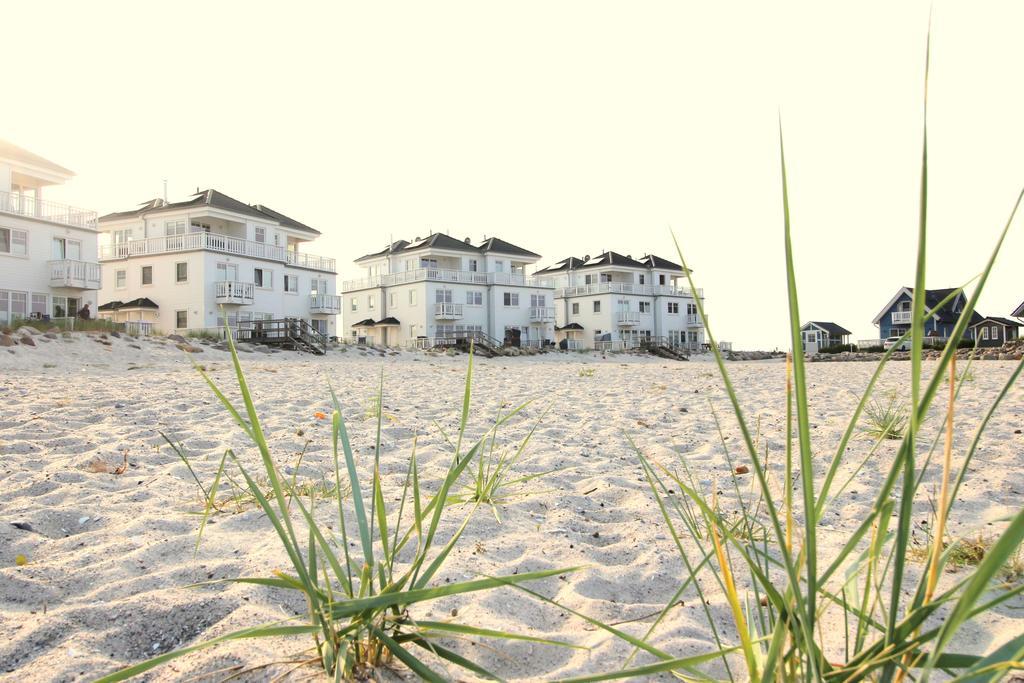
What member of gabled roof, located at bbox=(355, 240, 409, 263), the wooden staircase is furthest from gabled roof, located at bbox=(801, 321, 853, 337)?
the wooden staircase

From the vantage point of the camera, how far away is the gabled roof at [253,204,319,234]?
3609 centimetres

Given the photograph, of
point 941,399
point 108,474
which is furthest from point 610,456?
point 941,399

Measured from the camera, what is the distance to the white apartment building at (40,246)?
24859 mm

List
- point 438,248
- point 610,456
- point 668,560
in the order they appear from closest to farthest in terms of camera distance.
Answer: point 668,560 → point 610,456 → point 438,248

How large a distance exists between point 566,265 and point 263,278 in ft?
93.1

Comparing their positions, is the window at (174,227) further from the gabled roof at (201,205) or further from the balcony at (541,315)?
the balcony at (541,315)

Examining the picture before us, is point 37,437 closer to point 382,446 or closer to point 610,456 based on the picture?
point 382,446

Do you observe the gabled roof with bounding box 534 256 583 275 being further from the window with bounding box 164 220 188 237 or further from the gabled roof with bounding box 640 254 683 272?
the window with bounding box 164 220 188 237

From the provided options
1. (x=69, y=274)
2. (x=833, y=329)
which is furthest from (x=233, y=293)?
(x=833, y=329)

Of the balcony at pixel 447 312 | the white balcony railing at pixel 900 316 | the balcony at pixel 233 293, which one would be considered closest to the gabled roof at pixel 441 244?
the balcony at pixel 447 312

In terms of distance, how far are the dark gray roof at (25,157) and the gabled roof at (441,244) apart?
19.9m

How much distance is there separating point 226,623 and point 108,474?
219 cm

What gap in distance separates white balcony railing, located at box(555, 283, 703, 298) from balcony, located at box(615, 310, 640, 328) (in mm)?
1673

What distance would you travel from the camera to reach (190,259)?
3070 cm
